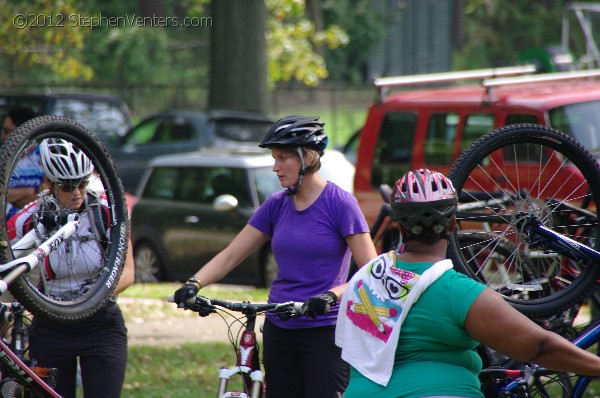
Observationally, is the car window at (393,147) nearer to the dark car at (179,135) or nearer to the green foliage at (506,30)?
the dark car at (179,135)

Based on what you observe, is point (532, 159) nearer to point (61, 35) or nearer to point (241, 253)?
point (241, 253)

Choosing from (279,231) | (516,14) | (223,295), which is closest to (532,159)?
(223,295)

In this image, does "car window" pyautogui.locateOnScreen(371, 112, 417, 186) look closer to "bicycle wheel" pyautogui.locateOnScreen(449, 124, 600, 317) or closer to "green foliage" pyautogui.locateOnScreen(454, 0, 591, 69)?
"bicycle wheel" pyautogui.locateOnScreen(449, 124, 600, 317)

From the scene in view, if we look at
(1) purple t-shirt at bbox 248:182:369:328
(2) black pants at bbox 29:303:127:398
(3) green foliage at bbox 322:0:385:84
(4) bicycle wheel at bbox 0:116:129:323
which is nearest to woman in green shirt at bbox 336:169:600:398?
(1) purple t-shirt at bbox 248:182:369:328

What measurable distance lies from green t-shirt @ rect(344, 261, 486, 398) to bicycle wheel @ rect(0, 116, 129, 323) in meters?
1.81

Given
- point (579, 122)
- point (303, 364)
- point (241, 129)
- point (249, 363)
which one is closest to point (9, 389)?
point (249, 363)

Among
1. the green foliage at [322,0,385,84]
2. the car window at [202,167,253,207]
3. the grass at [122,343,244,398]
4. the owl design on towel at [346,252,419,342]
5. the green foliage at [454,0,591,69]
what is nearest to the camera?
the owl design on towel at [346,252,419,342]

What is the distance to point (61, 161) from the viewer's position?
16.4 ft

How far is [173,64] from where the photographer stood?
3756cm

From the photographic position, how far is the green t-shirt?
3.46m

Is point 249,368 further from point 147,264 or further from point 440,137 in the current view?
point 147,264

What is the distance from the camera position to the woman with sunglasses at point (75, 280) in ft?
16.6

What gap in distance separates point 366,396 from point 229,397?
0.95m

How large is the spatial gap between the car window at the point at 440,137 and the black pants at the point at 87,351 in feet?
19.9
